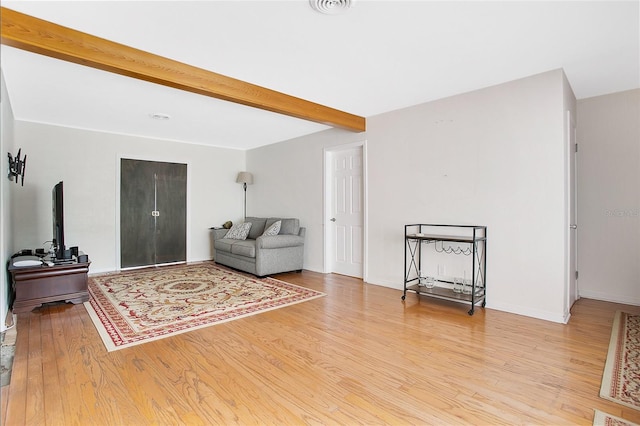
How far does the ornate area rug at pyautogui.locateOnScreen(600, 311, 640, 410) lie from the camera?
6.35 feet

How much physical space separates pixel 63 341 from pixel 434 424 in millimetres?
2838

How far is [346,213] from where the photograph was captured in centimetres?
524

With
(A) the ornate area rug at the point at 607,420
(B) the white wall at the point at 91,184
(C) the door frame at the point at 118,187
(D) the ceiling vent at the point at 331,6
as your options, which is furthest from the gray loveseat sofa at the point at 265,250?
(A) the ornate area rug at the point at 607,420

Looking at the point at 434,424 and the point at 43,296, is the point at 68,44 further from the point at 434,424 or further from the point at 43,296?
the point at 434,424

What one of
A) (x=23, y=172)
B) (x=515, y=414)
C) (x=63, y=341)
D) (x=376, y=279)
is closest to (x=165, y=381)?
(x=63, y=341)

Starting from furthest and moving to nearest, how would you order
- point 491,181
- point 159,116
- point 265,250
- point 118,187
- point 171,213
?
point 171,213, point 118,187, point 265,250, point 159,116, point 491,181

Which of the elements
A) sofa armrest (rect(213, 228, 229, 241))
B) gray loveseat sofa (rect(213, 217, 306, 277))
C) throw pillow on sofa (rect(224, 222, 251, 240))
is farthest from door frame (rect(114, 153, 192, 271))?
Result: throw pillow on sofa (rect(224, 222, 251, 240))

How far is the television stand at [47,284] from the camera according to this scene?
3377 millimetres

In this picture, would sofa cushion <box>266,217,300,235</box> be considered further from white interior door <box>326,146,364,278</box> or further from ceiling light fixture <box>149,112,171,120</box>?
ceiling light fixture <box>149,112,171,120</box>

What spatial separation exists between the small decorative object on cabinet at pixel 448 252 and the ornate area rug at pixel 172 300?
1.27m

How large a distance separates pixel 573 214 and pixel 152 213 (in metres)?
6.35

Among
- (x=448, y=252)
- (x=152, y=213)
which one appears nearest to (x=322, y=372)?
(x=448, y=252)

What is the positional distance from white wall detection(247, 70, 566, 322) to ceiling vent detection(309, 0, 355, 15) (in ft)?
7.24

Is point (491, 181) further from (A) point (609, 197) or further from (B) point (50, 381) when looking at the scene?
(B) point (50, 381)
